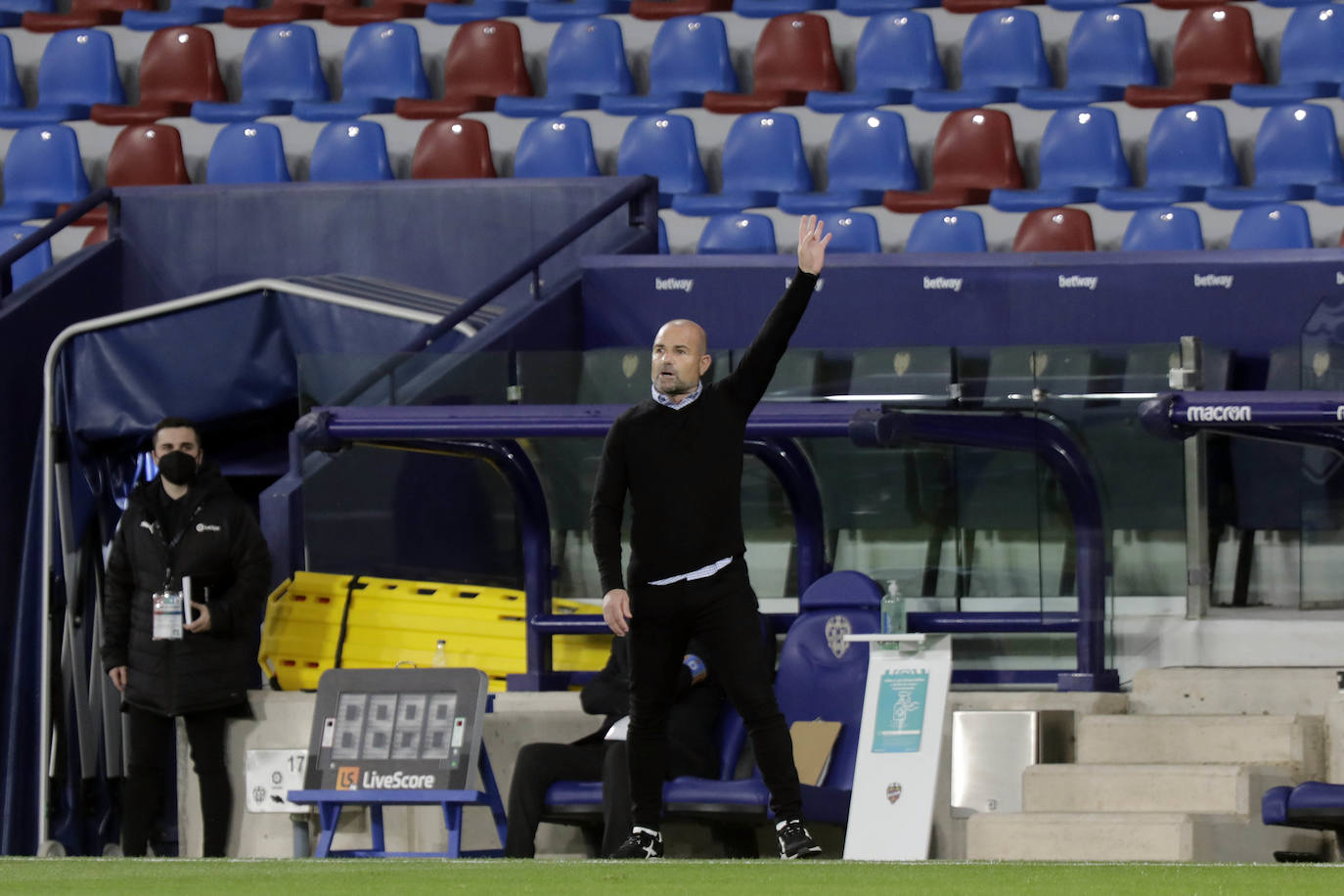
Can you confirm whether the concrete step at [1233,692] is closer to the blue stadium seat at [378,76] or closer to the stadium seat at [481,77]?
the stadium seat at [481,77]

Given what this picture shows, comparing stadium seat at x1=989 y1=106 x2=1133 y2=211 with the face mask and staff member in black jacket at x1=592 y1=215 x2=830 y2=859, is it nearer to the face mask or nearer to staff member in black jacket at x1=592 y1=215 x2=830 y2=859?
the face mask

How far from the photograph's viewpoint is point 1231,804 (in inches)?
285

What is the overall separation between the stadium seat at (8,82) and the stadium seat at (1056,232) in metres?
6.78

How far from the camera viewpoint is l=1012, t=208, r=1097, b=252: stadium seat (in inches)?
448

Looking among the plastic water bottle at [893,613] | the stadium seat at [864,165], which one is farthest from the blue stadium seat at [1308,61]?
the plastic water bottle at [893,613]

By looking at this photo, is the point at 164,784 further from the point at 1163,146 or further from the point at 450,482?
the point at 1163,146

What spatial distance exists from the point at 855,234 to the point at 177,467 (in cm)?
437

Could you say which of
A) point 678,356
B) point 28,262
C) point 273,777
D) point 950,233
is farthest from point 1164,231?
point 28,262

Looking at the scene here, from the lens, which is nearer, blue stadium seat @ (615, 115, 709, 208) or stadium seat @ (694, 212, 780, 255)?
stadium seat @ (694, 212, 780, 255)

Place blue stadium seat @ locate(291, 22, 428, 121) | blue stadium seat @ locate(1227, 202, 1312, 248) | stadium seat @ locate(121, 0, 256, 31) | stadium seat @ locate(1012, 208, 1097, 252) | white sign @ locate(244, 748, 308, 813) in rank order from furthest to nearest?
stadium seat @ locate(121, 0, 256, 31)
blue stadium seat @ locate(291, 22, 428, 121)
stadium seat @ locate(1012, 208, 1097, 252)
blue stadium seat @ locate(1227, 202, 1312, 248)
white sign @ locate(244, 748, 308, 813)

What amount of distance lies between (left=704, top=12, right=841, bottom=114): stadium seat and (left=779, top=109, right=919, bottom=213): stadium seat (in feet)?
1.86

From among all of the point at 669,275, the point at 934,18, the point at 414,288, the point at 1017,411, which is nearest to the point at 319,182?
→ the point at 414,288

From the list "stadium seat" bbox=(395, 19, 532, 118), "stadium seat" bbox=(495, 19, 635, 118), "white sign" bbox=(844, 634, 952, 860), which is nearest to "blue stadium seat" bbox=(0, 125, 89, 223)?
"stadium seat" bbox=(395, 19, 532, 118)

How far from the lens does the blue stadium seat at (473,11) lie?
1395 cm
